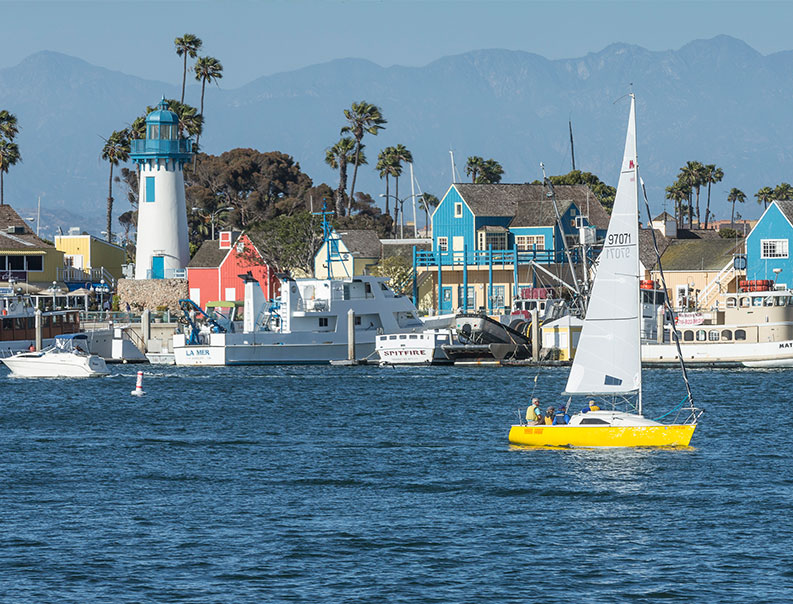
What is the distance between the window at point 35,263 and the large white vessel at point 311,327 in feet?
91.7

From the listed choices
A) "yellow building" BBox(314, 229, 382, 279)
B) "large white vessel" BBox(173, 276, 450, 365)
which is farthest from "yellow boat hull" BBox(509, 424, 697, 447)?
"yellow building" BBox(314, 229, 382, 279)

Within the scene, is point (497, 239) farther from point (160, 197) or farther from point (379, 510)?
point (379, 510)

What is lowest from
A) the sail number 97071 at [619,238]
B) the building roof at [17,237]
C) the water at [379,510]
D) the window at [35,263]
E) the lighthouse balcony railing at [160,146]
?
the water at [379,510]

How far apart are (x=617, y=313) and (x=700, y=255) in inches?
2310

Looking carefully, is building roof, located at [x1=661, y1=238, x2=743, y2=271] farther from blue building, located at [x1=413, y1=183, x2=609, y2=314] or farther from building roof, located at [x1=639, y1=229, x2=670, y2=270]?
blue building, located at [x1=413, y1=183, x2=609, y2=314]

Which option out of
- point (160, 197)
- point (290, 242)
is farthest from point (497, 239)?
point (160, 197)

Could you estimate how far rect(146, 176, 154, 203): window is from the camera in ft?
316

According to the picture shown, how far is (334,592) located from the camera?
80.2 ft

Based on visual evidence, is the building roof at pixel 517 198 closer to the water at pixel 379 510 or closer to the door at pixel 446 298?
the door at pixel 446 298

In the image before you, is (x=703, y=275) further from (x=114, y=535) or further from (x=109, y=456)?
(x=114, y=535)

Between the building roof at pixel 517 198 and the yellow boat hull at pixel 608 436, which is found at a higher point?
the building roof at pixel 517 198

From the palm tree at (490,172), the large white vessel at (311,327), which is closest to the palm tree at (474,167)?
the palm tree at (490,172)

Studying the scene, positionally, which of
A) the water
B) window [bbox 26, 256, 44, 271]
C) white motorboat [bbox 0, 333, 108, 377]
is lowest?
the water

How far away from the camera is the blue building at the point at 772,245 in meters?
90.8
